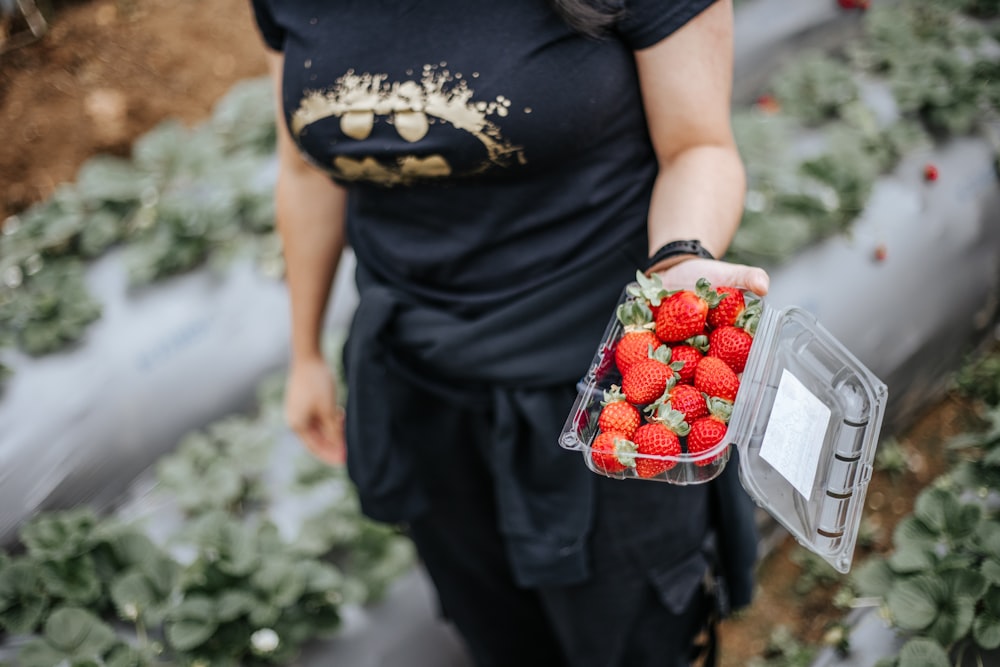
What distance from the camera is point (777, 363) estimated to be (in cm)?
85

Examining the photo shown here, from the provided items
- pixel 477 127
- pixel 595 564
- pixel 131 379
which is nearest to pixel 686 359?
pixel 477 127

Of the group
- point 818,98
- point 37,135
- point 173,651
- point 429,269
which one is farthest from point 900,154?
point 37,135

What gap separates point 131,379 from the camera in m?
2.08

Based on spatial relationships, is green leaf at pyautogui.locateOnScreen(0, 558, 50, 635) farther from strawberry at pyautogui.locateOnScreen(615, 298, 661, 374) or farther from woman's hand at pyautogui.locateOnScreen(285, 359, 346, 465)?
strawberry at pyautogui.locateOnScreen(615, 298, 661, 374)

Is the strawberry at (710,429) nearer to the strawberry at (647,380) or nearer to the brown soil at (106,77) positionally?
the strawberry at (647,380)

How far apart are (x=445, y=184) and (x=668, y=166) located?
0.90 ft

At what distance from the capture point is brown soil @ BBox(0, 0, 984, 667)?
3730 mm

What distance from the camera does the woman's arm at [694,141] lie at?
928mm

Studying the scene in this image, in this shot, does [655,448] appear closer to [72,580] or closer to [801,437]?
[801,437]

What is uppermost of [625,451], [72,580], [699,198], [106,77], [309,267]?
[699,198]

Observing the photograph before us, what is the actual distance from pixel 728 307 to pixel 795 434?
15cm

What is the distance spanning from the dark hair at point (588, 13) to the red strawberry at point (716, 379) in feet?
1.23

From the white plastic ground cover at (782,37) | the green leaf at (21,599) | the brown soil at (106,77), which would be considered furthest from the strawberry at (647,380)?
the brown soil at (106,77)

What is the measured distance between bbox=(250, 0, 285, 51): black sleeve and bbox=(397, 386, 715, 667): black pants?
559 mm
